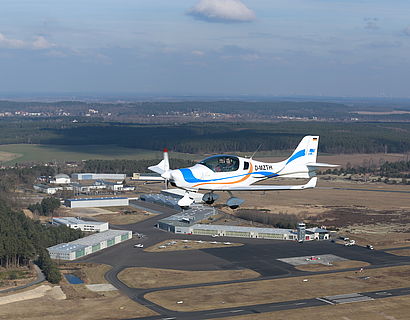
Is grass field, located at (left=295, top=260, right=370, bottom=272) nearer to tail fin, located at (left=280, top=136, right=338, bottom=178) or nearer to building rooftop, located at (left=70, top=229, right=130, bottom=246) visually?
building rooftop, located at (left=70, top=229, right=130, bottom=246)

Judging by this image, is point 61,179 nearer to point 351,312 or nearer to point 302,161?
point 351,312

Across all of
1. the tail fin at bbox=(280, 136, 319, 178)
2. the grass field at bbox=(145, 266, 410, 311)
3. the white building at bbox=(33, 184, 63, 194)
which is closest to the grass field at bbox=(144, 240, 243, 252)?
the grass field at bbox=(145, 266, 410, 311)

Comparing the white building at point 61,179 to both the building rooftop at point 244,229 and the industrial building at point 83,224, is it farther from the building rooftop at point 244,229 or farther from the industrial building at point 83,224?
the building rooftop at point 244,229

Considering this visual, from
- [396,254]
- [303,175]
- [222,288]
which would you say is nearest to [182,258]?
[222,288]

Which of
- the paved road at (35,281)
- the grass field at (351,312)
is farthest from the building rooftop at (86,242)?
the grass field at (351,312)

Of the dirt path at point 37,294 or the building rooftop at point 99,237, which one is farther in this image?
the building rooftop at point 99,237

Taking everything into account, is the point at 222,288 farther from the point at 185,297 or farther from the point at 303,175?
the point at 303,175
